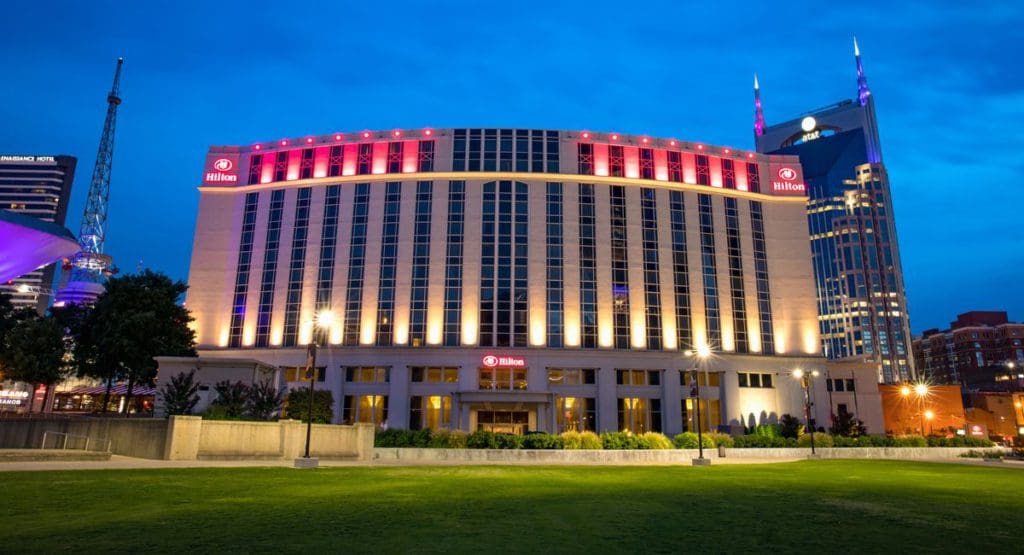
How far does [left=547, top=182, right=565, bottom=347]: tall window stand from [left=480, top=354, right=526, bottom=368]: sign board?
436 cm

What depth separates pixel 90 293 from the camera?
504ft

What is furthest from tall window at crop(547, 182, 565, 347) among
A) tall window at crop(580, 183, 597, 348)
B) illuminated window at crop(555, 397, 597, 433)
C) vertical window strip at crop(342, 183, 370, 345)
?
vertical window strip at crop(342, 183, 370, 345)

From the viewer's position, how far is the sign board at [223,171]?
74125 mm

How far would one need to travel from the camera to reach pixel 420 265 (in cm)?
6812

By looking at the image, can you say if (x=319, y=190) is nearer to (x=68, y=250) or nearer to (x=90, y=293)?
(x=68, y=250)

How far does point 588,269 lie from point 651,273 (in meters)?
7.63

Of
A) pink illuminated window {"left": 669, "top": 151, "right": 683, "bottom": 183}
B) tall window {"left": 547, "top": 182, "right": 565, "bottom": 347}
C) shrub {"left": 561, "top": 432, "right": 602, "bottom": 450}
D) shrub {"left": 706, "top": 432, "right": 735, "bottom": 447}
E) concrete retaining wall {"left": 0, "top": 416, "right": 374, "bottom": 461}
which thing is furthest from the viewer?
pink illuminated window {"left": 669, "top": 151, "right": 683, "bottom": 183}

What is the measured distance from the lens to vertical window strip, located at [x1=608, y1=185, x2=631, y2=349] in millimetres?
67312

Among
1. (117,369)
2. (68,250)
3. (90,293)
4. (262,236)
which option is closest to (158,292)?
(117,369)

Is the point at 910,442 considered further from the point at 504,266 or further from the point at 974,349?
the point at 974,349

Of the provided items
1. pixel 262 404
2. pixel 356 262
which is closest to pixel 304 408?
pixel 262 404

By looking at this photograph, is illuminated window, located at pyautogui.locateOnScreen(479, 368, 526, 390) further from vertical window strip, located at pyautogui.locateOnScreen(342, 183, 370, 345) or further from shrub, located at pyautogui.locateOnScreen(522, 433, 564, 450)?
shrub, located at pyautogui.locateOnScreen(522, 433, 564, 450)

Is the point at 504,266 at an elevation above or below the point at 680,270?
below

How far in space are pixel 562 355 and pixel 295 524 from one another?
5417 cm
